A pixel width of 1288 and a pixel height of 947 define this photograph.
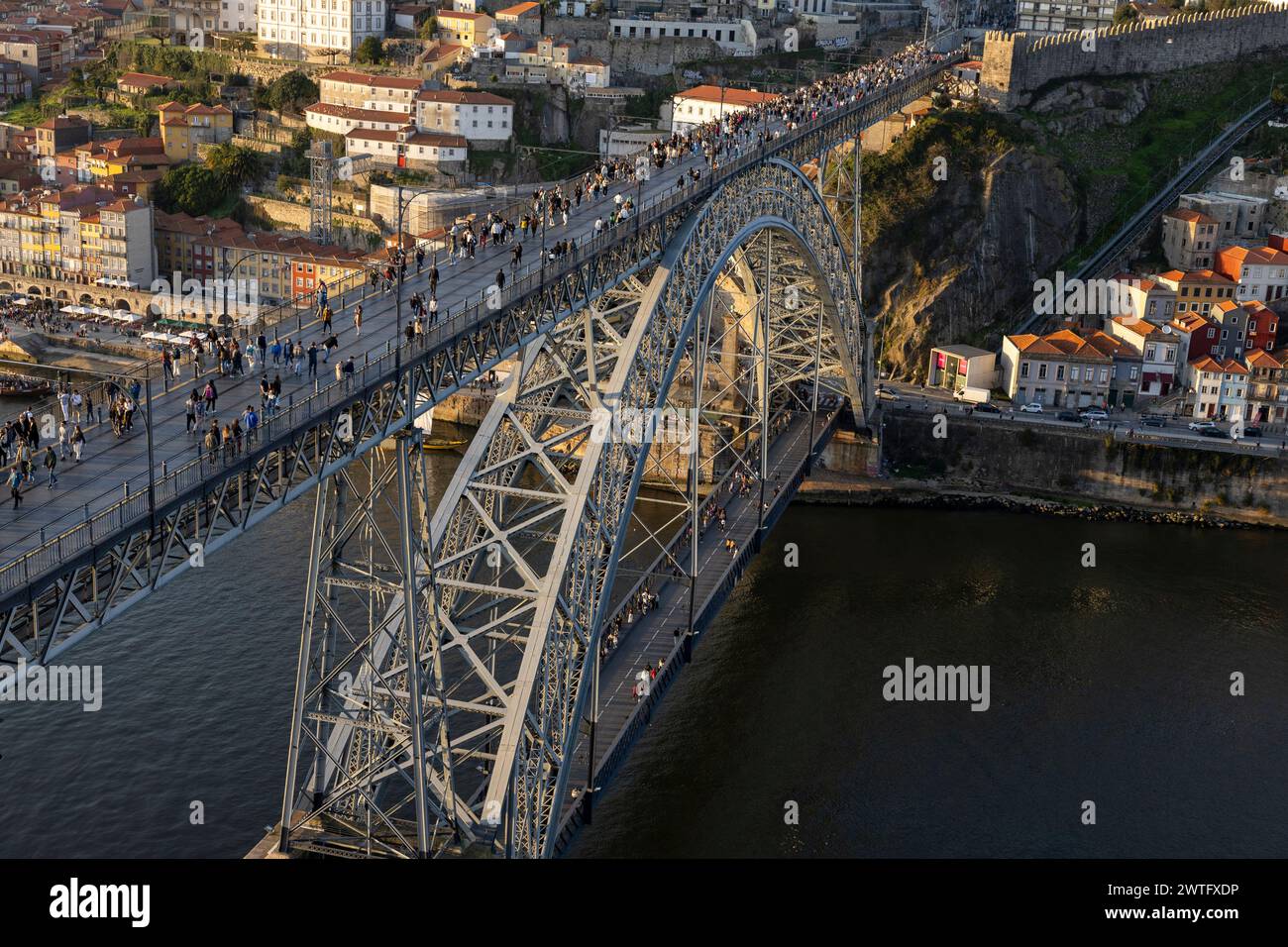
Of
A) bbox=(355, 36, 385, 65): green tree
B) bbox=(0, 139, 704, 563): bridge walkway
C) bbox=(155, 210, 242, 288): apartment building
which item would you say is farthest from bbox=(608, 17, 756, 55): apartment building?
bbox=(0, 139, 704, 563): bridge walkway

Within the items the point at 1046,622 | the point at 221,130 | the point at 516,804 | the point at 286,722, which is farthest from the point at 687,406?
the point at 221,130

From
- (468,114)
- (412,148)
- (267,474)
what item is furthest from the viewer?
(468,114)

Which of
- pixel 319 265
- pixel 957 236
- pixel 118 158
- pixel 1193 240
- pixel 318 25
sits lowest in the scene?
pixel 319 265

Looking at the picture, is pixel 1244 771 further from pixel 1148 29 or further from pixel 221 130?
pixel 221 130

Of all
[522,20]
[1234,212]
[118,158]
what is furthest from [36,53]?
[1234,212]

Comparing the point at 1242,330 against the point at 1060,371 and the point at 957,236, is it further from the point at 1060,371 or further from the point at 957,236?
the point at 957,236

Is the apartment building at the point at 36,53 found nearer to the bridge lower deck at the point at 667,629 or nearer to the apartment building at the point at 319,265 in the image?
the apartment building at the point at 319,265

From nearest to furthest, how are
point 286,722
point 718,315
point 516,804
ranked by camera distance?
point 516,804, point 286,722, point 718,315
